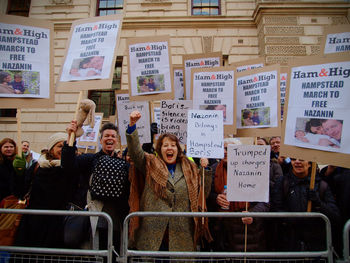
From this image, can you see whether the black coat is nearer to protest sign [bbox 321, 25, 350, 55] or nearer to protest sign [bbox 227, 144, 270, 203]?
protest sign [bbox 227, 144, 270, 203]

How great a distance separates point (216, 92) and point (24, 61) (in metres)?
2.52

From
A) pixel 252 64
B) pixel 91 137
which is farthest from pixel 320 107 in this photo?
pixel 91 137

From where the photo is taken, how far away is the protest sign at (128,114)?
163 inches

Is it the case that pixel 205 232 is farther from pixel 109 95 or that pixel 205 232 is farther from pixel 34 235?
pixel 109 95

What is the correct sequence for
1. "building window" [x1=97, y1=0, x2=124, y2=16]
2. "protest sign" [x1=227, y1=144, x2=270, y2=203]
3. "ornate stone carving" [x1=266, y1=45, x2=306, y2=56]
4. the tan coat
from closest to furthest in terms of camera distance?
the tan coat, "protest sign" [x1=227, y1=144, x2=270, y2=203], "ornate stone carving" [x1=266, y1=45, x2=306, y2=56], "building window" [x1=97, y1=0, x2=124, y2=16]

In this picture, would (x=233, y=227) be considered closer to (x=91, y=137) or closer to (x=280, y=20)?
(x=91, y=137)

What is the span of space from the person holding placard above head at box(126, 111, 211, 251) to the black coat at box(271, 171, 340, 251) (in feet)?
3.25

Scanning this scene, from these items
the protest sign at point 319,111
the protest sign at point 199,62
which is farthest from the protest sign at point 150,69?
the protest sign at point 319,111

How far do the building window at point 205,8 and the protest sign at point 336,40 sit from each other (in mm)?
9129

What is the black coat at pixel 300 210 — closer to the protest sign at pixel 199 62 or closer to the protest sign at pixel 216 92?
the protest sign at pixel 216 92

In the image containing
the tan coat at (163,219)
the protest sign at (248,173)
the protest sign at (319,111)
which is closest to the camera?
the tan coat at (163,219)

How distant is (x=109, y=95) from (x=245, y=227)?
31.4 ft

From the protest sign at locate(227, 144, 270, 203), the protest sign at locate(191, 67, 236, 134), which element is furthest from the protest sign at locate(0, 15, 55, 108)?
the protest sign at locate(227, 144, 270, 203)

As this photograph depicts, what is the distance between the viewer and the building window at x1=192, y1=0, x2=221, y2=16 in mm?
11227
